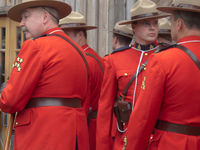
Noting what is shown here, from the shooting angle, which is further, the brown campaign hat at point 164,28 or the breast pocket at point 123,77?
the brown campaign hat at point 164,28

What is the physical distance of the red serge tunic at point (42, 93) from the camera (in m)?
2.76

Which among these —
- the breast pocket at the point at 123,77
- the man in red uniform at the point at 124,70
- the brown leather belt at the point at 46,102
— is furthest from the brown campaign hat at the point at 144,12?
the brown leather belt at the point at 46,102

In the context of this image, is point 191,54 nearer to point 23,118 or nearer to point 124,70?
point 124,70

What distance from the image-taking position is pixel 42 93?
2818 mm

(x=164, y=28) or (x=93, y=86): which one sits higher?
(x=164, y=28)

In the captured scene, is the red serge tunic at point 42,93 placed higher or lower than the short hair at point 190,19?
lower

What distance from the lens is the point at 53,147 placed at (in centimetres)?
281

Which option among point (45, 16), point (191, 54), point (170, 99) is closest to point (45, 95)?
point (45, 16)

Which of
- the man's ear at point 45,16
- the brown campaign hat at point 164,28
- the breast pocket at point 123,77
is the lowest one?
the breast pocket at point 123,77

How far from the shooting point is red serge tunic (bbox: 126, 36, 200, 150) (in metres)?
2.34

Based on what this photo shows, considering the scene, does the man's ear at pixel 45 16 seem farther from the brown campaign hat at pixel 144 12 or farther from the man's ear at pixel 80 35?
the man's ear at pixel 80 35

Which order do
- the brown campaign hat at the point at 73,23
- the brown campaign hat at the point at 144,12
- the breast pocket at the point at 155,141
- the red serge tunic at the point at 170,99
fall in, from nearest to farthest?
the red serge tunic at the point at 170,99 → the breast pocket at the point at 155,141 → the brown campaign hat at the point at 144,12 → the brown campaign hat at the point at 73,23

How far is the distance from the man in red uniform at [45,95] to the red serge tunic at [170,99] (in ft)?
2.05

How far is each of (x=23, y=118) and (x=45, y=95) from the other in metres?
0.23
